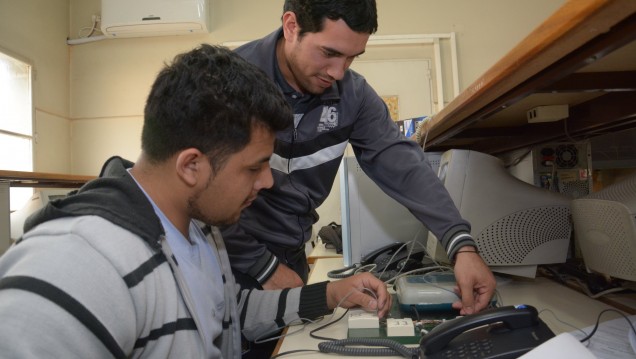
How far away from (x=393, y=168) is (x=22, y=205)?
2.98 metres

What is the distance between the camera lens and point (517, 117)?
117cm

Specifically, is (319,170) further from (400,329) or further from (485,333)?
(485,333)

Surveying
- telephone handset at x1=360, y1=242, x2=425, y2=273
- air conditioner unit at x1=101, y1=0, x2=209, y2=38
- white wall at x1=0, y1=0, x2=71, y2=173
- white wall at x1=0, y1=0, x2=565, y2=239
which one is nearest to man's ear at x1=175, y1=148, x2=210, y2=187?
telephone handset at x1=360, y1=242, x2=425, y2=273

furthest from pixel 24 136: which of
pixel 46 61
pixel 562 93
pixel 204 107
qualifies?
pixel 562 93

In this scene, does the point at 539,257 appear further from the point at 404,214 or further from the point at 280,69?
the point at 280,69

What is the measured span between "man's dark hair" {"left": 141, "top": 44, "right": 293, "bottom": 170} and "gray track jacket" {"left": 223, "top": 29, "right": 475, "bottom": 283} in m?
0.38

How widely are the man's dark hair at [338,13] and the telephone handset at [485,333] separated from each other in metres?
0.69

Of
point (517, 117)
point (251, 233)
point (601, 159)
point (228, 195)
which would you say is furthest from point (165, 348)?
point (601, 159)

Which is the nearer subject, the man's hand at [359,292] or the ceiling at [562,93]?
the ceiling at [562,93]

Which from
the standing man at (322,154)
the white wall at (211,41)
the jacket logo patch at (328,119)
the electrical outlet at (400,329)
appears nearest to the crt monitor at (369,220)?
the standing man at (322,154)

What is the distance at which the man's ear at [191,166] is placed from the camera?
2.15ft

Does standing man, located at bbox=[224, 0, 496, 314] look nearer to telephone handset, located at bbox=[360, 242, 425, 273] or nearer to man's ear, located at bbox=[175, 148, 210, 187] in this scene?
telephone handset, located at bbox=[360, 242, 425, 273]

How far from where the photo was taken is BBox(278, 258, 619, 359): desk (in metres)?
0.79

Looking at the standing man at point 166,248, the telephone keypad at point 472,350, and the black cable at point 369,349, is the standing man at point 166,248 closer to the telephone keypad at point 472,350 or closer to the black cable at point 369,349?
the black cable at point 369,349
